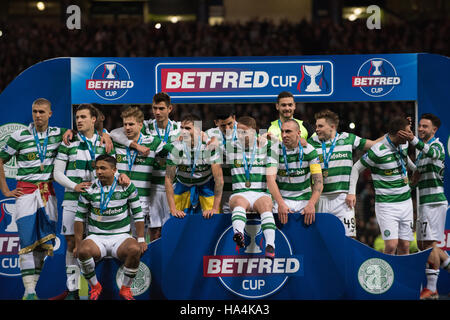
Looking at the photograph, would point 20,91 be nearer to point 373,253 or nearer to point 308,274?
point 308,274

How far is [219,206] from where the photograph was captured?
6891 mm

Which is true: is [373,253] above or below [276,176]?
below

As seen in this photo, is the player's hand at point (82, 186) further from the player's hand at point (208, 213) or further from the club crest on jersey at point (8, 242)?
the club crest on jersey at point (8, 242)

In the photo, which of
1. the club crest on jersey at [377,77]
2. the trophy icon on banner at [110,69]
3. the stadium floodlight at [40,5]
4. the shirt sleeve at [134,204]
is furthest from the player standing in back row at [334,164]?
the stadium floodlight at [40,5]

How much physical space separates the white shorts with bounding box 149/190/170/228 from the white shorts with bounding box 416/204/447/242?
9.98 ft

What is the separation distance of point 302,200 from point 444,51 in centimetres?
985

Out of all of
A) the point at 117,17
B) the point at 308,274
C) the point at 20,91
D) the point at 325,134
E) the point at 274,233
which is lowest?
the point at 308,274

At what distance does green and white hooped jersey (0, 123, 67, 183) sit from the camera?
23.6 ft

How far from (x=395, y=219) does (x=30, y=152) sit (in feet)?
14.0

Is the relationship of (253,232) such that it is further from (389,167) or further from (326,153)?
(389,167)

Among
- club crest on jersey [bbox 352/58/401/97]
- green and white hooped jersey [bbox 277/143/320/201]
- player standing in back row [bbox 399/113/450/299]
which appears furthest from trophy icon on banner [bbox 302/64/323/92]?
player standing in back row [bbox 399/113/450/299]

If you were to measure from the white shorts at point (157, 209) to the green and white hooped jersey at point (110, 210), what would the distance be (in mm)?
770

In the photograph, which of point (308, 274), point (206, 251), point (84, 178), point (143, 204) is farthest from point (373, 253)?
point (84, 178)

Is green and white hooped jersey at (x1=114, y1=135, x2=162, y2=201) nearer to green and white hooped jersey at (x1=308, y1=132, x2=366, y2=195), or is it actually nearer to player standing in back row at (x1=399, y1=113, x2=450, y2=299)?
green and white hooped jersey at (x1=308, y1=132, x2=366, y2=195)
